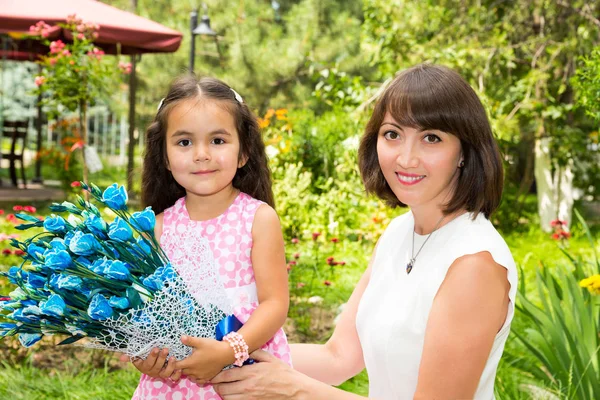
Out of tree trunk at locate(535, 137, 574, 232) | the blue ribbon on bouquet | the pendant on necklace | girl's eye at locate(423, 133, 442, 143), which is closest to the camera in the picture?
the blue ribbon on bouquet

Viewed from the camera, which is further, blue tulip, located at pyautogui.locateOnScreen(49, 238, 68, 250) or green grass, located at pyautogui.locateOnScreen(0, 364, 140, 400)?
green grass, located at pyautogui.locateOnScreen(0, 364, 140, 400)

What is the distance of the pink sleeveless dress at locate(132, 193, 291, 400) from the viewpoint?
205 cm

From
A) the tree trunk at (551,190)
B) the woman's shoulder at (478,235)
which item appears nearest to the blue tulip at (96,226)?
the woman's shoulder at (478,235)

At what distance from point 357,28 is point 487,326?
12895 mm

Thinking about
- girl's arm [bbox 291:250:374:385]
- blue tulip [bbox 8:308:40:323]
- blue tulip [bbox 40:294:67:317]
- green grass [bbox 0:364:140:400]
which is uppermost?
blue tulip [bbox 40:294:67:317]

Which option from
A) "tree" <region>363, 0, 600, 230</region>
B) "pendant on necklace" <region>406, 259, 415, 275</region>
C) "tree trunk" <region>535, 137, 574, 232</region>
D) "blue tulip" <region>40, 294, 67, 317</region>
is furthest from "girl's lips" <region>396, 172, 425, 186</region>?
"tree trunk" <region>535, 137, 574, 232</region>

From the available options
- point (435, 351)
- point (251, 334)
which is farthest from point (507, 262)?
point (251, 334)

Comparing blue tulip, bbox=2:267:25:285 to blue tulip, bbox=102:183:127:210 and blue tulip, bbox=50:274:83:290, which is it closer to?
blue tulip, bbox=50:274:83:290

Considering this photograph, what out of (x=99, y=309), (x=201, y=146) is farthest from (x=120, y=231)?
(x=201, y=146)

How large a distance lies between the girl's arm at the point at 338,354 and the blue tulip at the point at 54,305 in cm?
83

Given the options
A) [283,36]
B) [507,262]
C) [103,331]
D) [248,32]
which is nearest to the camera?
[103,331]

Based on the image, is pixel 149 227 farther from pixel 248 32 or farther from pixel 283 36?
pixel 283 36

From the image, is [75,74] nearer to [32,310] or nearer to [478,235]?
[32,310]

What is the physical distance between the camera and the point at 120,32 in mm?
8883
